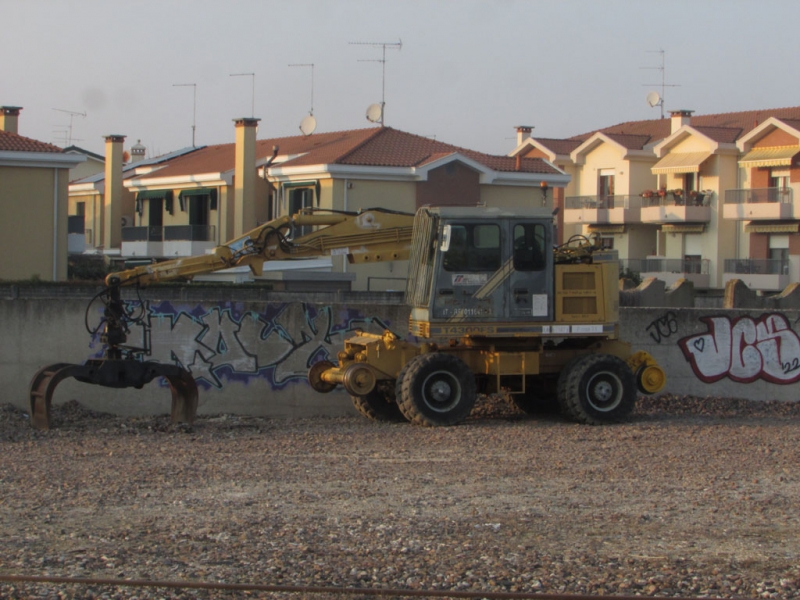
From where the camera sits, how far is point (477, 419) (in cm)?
1520

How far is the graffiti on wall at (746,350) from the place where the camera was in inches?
672

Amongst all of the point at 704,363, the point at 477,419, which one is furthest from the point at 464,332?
the point at 704,363

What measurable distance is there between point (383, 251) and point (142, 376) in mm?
3791

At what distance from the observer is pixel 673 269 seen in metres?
47.3

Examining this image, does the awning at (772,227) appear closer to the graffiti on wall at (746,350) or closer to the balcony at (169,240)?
the balcony at (169,240)

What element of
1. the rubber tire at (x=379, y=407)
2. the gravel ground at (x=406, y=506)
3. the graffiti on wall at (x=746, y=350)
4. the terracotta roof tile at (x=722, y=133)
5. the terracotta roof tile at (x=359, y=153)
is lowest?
the gravel ground at (x=406, y=506)

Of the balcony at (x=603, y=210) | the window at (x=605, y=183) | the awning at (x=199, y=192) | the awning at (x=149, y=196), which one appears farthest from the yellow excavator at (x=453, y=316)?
the window at (x=605, y=183)

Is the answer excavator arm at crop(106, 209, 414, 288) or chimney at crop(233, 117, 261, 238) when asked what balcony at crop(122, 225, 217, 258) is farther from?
excavator arm at crop(106, 209, 414, 288)

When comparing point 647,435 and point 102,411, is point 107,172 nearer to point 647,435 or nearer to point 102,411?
point 102,411

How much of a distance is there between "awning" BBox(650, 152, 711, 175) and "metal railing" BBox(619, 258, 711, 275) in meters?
4.05

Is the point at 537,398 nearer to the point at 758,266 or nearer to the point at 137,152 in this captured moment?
the point at 758,266

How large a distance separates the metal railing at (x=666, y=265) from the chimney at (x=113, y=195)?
22.5 metres

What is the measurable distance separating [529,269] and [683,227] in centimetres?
3562

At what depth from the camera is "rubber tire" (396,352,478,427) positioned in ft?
45.8
